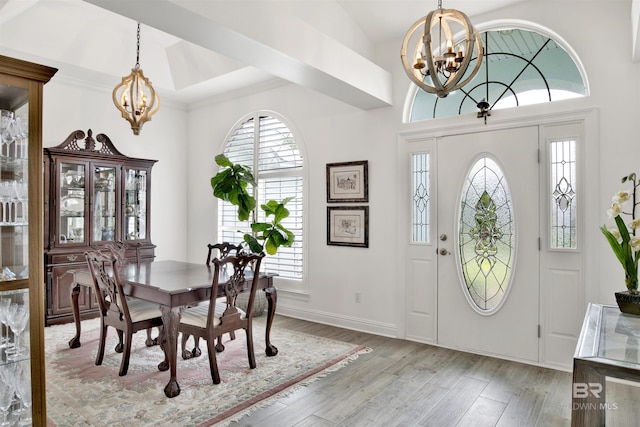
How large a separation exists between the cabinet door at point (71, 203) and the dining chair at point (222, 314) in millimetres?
2339

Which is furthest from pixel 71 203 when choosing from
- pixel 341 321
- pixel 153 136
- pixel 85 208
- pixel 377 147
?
pixel 377 147

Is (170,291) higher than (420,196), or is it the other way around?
(420,196)

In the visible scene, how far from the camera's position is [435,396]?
2889mm

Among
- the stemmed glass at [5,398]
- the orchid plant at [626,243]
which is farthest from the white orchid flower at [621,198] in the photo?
the stemmed glass at [5,398]

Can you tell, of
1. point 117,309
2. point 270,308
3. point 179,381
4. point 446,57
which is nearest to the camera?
point 446,57

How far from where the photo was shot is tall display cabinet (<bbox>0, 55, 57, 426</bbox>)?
200cm

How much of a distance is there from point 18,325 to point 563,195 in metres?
3.87

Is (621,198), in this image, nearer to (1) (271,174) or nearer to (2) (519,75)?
(2) (519,75)

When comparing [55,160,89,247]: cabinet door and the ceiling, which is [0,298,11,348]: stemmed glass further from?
[55,160,89,247]: cabinet door

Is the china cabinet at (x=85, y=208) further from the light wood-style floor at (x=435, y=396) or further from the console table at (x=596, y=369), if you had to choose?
the console table at (x=596, y=369)

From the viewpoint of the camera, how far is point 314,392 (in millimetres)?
2947

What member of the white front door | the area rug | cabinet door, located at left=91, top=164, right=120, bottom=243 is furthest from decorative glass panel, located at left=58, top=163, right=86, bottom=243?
the white front door

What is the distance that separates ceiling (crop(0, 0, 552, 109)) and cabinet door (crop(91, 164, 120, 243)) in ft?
3.94

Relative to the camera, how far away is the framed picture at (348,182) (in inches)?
178
